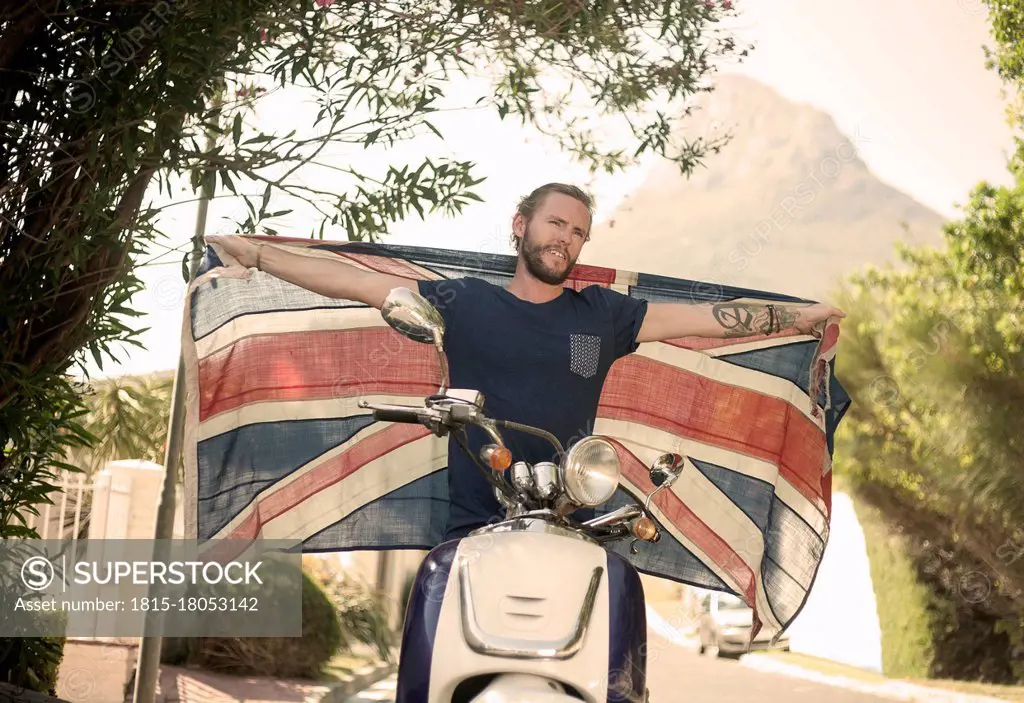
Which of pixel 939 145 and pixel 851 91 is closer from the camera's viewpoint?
pixel 939 145

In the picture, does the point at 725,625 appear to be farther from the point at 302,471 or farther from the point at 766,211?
the point at 766,211

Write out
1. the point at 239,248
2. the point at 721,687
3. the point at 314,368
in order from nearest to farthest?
the point at 239,248 < the point at 314,368 < the point at 721,687

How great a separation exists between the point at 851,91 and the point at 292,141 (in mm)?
86970

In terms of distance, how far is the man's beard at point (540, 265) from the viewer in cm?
321

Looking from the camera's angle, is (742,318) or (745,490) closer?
(742,318)

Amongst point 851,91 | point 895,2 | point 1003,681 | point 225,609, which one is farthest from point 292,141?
point 895,2

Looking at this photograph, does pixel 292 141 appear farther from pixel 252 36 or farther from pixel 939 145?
pixel 939 145

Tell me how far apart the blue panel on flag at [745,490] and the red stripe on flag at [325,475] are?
3.55ft

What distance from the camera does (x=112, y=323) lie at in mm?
4324

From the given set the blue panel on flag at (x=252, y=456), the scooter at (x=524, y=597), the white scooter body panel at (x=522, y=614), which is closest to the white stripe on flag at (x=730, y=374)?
the blue panel on flag at (x=252, y=456)

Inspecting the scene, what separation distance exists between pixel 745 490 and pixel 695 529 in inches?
9.3

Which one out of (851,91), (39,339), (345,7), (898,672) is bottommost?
(898,672)

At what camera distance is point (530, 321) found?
3195 mm

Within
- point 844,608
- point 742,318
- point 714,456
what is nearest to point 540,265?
point 742,318
